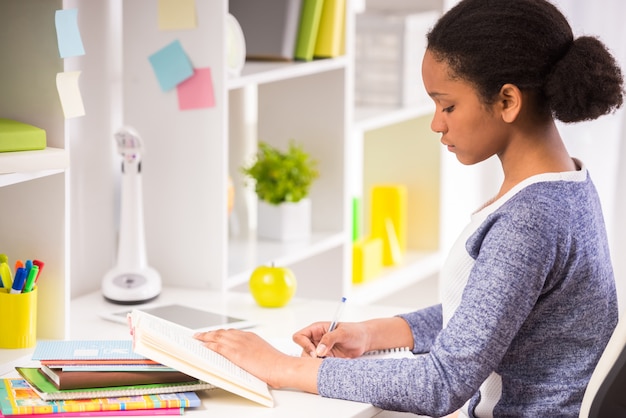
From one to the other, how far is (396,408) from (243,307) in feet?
2.08

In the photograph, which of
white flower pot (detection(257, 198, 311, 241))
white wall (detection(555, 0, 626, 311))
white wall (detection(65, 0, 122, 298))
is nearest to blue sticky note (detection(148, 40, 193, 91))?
white wall (detection(65, 0, 122, 298))

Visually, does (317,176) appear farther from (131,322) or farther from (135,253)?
(131,322)

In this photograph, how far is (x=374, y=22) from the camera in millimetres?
2941

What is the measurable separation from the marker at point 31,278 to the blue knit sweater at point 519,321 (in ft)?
1.59

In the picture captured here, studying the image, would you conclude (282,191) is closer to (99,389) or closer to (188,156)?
(188,156)

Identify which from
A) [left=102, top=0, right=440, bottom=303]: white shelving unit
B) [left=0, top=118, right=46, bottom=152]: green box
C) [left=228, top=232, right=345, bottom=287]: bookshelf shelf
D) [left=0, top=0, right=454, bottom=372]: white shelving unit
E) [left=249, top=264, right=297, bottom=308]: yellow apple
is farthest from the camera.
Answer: [left=228, top=232, right=345, bottom=287]: bookshelf shelf

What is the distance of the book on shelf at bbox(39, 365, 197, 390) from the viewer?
129 cm

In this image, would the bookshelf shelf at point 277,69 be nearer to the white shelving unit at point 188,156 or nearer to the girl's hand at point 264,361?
the white shelving unit at point 188,156

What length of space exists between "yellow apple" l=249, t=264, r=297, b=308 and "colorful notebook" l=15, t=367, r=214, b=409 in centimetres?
52

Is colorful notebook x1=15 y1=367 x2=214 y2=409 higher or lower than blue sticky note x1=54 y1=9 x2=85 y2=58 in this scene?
lower

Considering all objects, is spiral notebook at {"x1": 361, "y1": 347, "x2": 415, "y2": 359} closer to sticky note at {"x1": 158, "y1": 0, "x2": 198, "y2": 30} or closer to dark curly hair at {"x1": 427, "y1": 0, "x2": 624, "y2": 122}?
dark curly hair at {"x1": 427, "y1": 0, "x2": 624, "y2": 122}

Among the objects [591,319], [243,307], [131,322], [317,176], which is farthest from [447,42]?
[317,176]

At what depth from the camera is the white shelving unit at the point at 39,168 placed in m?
1.51

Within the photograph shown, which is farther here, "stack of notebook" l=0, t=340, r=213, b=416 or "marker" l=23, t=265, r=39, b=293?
Result: "marker" l=23, t=265, r=39, b=293
